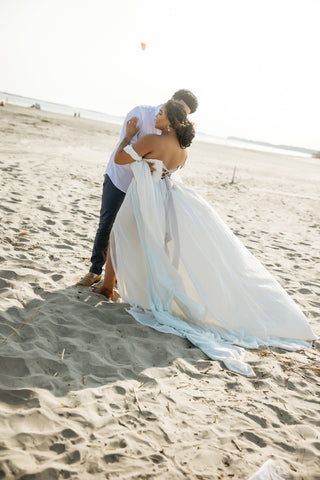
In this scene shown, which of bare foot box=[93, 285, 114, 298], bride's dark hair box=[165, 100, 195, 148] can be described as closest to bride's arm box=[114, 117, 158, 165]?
bride's dark hair box=[165, 100, 195, 148]

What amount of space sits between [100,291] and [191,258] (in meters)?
1.03

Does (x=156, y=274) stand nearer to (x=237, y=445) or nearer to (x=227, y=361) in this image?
(x=227, y=361)

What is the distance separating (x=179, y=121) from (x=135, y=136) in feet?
Answer: 1.68

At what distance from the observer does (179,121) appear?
3.39 metres

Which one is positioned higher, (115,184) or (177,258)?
A: (115,184)

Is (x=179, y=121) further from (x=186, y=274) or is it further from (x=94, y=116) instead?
(x=94, y=116)

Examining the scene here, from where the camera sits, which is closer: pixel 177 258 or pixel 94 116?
pixel 177 258

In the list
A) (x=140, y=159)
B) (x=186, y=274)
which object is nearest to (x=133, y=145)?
(x=140, y=159)

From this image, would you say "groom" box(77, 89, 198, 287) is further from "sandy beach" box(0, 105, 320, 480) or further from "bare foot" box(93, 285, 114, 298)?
"sandy beach" box(0, 105, 320, 480)

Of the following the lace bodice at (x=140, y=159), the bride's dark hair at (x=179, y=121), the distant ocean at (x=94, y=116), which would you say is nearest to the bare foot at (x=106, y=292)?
the lace bodice at (x=140, y=159)

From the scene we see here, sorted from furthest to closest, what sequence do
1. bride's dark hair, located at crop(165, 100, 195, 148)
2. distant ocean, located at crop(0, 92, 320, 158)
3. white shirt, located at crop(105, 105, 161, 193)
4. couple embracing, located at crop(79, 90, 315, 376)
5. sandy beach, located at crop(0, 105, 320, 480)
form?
distant ocean, located at crop(0, 92, 320, 158), white shirt, located at crop(105, 105, 161, 193), couple embracing, located at crop(79, 90, 315, 376), bride's dark hair, located at crop(165, 100, 195, 148), sandy beach, located at crop(0, 105, 320, 480)

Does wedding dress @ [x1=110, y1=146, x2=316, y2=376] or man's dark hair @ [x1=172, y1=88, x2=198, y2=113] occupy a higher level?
man's dark hair @ [x1=172, y1=88, x2=198, y2=113]

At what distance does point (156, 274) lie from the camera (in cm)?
355

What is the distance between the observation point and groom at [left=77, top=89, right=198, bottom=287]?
3.58 meters
